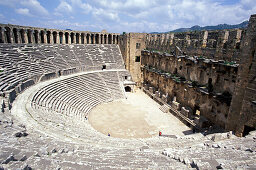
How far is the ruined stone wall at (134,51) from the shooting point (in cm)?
2942

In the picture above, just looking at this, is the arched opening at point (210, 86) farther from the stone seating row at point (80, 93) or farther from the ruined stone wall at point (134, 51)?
the ruined stone wall at point (134, 51)

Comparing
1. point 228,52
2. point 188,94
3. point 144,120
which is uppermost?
point 228,52

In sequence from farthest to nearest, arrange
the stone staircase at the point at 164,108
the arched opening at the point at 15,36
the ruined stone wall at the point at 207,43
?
the arched opening at the point at 15,36, the stone staircase at the point at 164,108, the ruined stone wall at the point at 207,43

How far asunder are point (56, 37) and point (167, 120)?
2382 centimetres

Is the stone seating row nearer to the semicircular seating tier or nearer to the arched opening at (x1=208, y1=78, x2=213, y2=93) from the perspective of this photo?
the semicircular seating tier

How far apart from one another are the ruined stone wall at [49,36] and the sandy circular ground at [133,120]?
1575 cm

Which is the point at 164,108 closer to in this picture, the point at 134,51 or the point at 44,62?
the point at 134,51

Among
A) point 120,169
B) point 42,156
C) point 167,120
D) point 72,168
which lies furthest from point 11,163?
point 167,120

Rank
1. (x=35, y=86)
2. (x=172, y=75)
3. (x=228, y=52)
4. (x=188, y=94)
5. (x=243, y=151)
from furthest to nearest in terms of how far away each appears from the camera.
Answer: (x=172, y=75), (x=188, y=94), (x=35, y=86), (x=228, y=52), (x=243, y=151)

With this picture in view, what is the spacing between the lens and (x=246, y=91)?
10711 mm

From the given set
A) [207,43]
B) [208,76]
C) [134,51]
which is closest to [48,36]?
[134,51]

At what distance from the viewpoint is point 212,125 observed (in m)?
16.0

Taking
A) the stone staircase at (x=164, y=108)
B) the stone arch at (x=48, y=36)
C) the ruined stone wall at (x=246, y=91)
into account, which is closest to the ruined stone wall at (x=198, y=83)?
the stone staircase at (x=164, y=108)

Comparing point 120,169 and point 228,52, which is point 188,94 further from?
point 120,169
